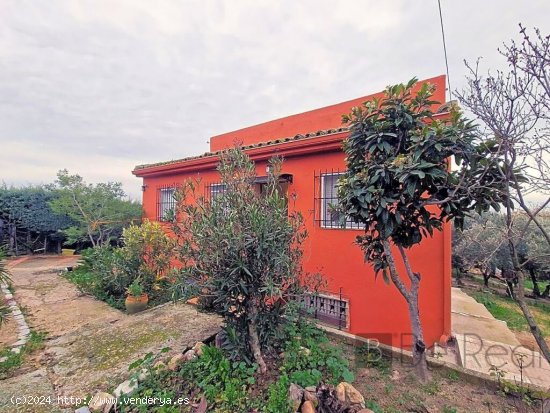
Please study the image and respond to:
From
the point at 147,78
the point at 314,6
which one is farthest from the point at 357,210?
the point at 147,78

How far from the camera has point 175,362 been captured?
3.72 m

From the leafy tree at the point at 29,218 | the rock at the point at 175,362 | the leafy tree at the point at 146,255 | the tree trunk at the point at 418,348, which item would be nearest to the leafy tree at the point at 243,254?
the rock at the point at 175,362

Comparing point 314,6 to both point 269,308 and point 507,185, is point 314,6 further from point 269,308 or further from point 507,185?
point 269,308

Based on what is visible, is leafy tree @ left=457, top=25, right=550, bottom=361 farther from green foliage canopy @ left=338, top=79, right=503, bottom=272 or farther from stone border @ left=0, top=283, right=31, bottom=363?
stone border @ left=0, top=283, right=31, bottom=363

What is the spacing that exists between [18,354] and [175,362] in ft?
10.7

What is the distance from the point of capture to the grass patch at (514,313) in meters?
7.52

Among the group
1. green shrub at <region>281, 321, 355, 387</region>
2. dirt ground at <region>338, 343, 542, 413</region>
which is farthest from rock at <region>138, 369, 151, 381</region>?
dirt ground at <region>338, 343, 542, 413</region>

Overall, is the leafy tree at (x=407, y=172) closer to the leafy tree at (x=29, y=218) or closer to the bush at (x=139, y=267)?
the bush at (x=139, y=267)

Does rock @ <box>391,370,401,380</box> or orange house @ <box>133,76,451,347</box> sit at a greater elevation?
orange house @ <box>133,76,451,347</box>

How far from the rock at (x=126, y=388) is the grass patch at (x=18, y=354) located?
85.7 inches

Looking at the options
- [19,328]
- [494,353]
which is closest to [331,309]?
→ [494,353]

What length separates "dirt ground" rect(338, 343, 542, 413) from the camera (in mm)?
3104

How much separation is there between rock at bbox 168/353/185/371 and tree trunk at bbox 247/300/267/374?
3.82 feet

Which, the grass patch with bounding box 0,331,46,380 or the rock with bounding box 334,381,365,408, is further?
the grass patch with bounding box 0,331,46,380
